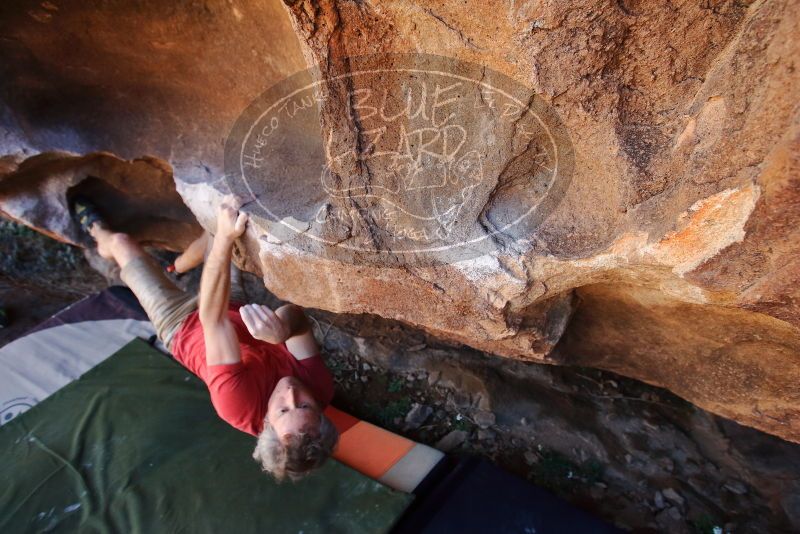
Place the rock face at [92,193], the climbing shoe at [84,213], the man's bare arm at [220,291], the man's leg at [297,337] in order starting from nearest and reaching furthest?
the man's bare arm at [220,291] → the man's leg at [297,337] → the rock face at [92,193] → the climbing shoe at [84,213]

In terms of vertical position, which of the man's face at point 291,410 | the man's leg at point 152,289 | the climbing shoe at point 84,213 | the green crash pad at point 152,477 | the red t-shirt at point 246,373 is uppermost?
the climbing shoe at point 84,213

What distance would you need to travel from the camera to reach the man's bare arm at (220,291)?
1610 mm

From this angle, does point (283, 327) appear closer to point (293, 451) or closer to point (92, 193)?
point (293, 451)

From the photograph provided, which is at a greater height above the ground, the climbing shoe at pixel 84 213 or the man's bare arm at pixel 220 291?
the climbing shoe at pixel 84 213

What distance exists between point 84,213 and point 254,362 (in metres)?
1.19

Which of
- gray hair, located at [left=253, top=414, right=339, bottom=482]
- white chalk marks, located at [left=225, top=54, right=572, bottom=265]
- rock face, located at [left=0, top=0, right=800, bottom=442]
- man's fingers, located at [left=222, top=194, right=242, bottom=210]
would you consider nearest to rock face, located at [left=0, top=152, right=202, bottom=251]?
rock face, located at [left=0, top=0, right=800, bottom=442]

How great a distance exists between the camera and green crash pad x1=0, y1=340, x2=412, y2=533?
197 cm

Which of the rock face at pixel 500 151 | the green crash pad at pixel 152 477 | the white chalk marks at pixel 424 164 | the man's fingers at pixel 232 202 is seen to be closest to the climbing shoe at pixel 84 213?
the rock face at pixel 500 151

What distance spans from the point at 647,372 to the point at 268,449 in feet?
4.44

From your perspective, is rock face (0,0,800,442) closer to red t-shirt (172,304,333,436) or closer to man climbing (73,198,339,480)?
man climbing (73,198,339,480)

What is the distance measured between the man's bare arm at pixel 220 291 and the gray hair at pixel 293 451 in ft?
0.96

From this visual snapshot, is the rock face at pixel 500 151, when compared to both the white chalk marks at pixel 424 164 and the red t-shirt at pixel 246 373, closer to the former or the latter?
the white chalk marks at pixel 424 164

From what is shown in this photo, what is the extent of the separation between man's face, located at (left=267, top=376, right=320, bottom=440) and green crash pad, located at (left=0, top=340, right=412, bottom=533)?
50 centimetres

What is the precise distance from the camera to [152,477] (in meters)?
2.12
